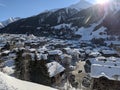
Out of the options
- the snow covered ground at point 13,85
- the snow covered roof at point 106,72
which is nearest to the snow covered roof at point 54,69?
the snow covered roof at point 106,72

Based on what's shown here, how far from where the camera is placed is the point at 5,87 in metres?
5.69

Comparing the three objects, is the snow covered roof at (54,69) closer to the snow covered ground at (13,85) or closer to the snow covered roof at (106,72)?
the snow covered roof at (106,72)

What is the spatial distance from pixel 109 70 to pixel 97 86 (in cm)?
439

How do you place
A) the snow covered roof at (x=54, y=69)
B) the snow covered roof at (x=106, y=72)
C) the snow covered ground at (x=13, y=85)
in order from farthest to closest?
the snow covered roof at (x=54, y=69) < the snow covered roof at (x=106, y=72) < the snow covered ground at (x=13, y=85)

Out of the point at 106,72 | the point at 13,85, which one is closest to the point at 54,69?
the point at 106,72

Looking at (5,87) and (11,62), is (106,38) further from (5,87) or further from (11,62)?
(5,87)

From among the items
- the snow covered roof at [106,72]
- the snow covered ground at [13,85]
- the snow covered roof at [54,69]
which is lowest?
the snow covered roof at [54,69]

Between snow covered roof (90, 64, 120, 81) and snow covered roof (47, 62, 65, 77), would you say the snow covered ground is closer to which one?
snow covered roof (90, 64, 120, 81)

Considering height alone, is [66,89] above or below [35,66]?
below

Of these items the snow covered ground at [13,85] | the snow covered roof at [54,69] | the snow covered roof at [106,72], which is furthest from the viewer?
the snow covered roof at [54,69]

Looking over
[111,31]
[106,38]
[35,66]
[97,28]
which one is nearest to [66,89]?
[35,66]

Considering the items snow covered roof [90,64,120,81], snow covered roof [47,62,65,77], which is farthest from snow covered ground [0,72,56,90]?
snow covered roof [47,62,65,77]

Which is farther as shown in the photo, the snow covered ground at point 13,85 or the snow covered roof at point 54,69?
the snow covered roof at point 54,69

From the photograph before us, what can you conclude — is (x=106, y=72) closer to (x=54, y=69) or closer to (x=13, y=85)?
(x=54, y=69)
